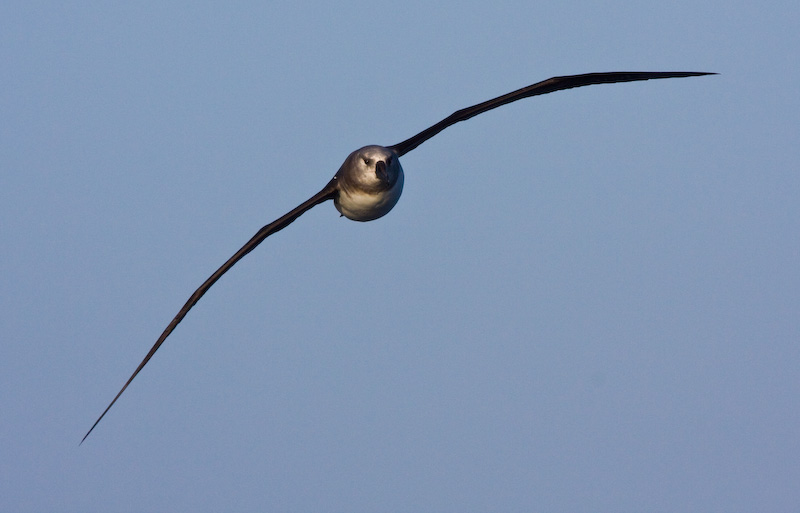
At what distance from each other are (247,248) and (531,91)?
5.51 metres

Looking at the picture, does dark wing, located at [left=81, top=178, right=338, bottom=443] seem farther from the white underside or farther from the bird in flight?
the white underside

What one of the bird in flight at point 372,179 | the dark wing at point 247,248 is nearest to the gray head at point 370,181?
the bird in flight at point 372,179

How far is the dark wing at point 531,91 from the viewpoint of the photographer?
16.4m

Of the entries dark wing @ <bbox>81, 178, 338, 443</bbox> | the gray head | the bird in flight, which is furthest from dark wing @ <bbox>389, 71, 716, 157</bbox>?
dark wing @ <bbox>81, 178, 338, 443</bbox>

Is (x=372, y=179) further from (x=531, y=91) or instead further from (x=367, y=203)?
(x=531, y=91)

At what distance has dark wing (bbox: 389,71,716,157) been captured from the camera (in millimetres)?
16438

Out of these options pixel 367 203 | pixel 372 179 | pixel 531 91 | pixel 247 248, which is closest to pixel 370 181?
pixel 372 179

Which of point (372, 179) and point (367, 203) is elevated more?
point (372, 179)

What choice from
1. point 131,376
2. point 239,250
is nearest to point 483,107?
point 239,250

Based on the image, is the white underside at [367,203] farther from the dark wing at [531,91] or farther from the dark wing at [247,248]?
the dark wing at [531,91]

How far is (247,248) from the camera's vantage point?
54.5 feet

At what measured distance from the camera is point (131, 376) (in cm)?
1664

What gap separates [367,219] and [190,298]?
11.1 ft

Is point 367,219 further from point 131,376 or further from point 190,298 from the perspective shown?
point 131,376
